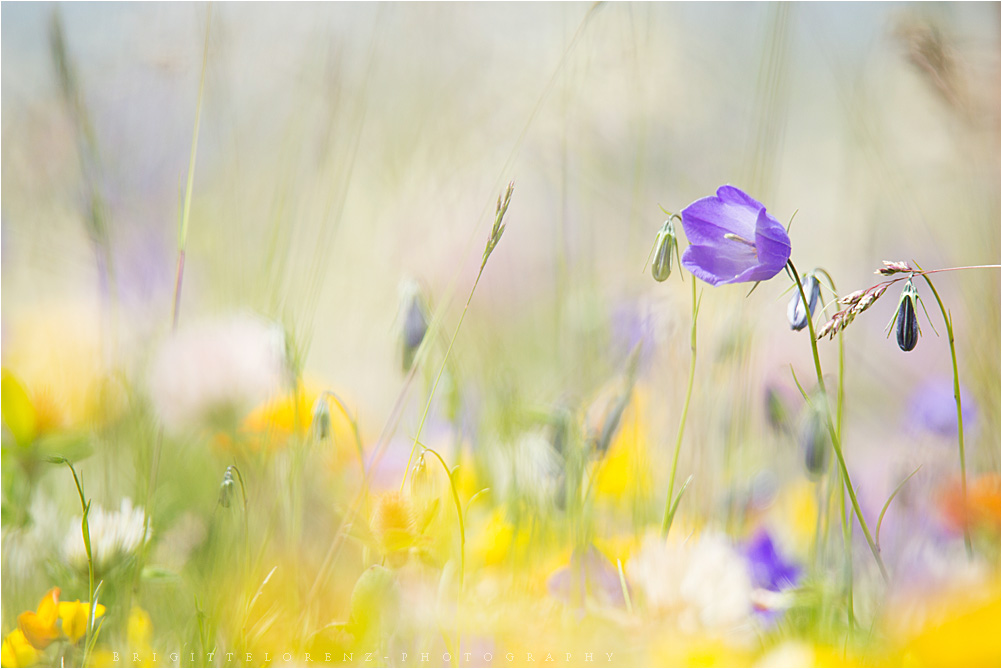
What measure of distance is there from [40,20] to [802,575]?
117cm

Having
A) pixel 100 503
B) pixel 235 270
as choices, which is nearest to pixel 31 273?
pixel 235 270

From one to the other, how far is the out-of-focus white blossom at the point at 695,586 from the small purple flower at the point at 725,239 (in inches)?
9.3

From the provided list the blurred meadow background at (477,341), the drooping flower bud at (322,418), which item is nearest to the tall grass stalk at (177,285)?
the blurred meadow background at (477,341)

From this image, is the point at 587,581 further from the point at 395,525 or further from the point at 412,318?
the point at 412,318

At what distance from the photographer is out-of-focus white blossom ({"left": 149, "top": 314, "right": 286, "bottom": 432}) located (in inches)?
28.8

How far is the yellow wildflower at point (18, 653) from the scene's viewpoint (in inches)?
23.2

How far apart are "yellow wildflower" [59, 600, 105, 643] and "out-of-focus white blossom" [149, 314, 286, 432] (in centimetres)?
21

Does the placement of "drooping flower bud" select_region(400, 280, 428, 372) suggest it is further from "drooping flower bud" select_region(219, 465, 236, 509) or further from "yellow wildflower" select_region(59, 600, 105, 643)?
"yellow wildflower" select_region(59, 600, 105, 643)

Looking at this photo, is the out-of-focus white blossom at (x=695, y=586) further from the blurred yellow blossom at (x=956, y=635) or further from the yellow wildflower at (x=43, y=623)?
the yellow wildflower at (x=43, y=623)

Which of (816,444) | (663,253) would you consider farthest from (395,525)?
(816,444)

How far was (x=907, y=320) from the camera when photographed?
21.2 inches

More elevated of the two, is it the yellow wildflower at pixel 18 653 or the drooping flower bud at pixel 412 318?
the drooping flower bud at pixel 412 318

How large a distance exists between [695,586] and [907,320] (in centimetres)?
28

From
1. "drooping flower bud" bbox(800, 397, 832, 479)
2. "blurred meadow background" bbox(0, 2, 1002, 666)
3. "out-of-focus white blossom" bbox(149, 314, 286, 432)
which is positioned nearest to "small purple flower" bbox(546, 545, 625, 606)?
"blurred meadow background" bbox(0, 2, 1002, 666)
